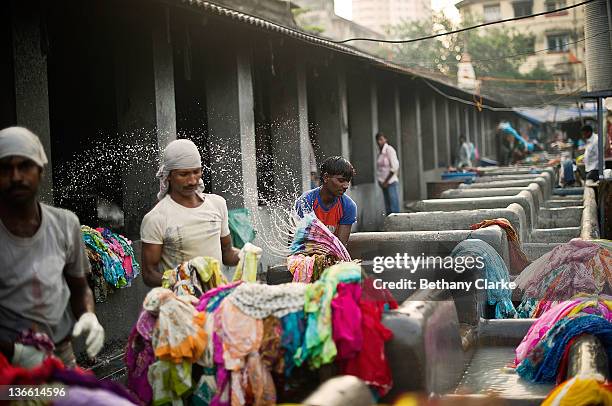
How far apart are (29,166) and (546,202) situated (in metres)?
13.0

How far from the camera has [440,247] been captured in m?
8.45

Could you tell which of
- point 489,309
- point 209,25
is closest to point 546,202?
point 209,25

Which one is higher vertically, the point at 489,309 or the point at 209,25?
the point at 209,25

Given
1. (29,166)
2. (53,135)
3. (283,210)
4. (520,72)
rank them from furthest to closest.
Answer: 1. (520,72)
2. (283,210)
3. (53,135)
4. (29,166)

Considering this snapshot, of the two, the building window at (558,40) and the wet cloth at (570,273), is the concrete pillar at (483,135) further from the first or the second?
the wet cloth at (570,273)

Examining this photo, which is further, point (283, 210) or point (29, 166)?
point (283, 210)

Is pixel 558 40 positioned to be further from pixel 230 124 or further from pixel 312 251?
pixel 312 251

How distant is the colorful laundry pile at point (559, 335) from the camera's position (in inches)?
205

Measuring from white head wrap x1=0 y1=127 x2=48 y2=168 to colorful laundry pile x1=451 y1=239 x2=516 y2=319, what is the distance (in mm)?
4322

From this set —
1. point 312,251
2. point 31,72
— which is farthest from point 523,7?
point 312,251

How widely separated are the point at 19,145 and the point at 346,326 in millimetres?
1687

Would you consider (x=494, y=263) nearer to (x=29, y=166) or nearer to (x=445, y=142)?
(x=29, y=166)

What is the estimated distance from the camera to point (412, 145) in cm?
2327

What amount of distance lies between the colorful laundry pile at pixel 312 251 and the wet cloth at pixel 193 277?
3.70ft
